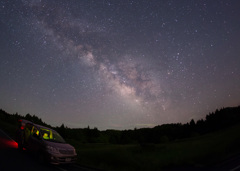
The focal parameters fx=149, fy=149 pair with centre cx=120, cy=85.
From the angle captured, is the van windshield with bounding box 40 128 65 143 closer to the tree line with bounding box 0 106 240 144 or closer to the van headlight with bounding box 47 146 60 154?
the van headlight with bounding box 47 146 60 154

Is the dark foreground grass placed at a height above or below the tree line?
above

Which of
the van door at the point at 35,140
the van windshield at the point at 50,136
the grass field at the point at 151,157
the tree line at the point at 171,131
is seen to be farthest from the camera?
the tree line at the point at 171,131

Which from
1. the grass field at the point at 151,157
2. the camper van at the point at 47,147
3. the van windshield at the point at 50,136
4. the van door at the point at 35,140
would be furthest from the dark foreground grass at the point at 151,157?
the van door at the point at 35,140

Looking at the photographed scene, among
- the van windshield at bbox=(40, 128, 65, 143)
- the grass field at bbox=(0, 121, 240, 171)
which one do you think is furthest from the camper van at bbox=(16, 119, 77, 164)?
the grass field at bbox=(0, 121, 240, 171)

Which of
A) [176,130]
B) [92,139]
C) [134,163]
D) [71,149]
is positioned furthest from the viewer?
[176,130]

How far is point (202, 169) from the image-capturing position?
8.52 m

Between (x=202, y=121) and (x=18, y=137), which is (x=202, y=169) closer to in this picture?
(x=18, y=137)

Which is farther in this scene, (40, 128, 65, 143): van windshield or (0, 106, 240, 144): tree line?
(0, 106, 240, 144): tree line

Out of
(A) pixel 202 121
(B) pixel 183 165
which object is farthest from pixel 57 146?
(A) pixel 202 121

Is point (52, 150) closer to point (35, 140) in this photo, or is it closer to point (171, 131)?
point (35, 140)

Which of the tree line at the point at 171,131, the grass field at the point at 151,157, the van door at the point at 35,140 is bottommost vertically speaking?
the tree line at the point at 171,131

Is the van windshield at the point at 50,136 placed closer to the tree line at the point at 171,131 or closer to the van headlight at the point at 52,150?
the van headlight at the point at 52,150

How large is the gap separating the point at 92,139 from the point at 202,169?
84.7 metres

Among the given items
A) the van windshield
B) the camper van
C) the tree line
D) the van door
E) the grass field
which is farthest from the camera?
the tree line
